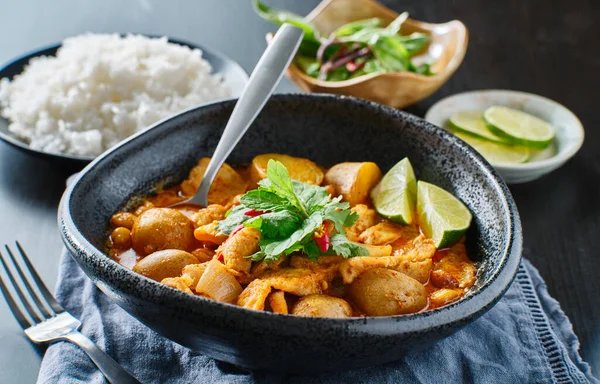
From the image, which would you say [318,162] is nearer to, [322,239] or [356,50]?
[322,239]

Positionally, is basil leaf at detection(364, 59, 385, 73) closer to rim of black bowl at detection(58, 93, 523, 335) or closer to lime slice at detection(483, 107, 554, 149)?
lime slice at detection(483, 107, 554, 149)

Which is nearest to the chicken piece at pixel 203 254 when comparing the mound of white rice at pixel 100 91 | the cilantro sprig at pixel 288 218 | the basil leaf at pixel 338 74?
the cilantro sprig at pixel 288 218

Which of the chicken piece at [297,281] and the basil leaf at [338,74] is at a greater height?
the chicken piece at [297,281]

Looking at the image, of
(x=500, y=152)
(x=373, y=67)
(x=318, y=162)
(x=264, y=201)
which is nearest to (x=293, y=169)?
(x=318, y=162)

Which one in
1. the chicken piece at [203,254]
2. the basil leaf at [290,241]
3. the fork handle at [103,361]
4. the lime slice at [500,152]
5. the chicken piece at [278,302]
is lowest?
the fork handle at [103,361]

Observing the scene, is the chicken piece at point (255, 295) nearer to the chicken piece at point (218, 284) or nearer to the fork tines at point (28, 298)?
the chicken piece at point (218, 284)

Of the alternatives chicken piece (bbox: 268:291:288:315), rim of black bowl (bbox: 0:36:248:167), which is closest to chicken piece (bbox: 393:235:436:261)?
chicken piece (bbox: 268:291:288:315)
